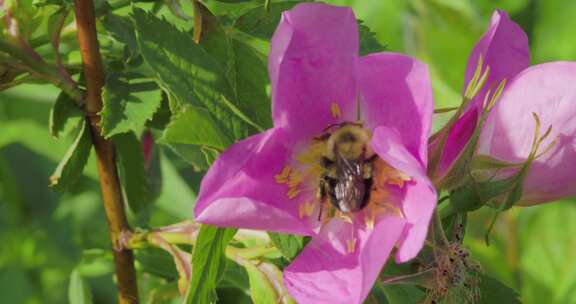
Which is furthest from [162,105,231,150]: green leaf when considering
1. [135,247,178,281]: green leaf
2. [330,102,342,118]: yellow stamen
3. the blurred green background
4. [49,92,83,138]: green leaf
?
the blurred green background

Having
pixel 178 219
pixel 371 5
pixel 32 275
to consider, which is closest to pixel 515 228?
pixel 371 5

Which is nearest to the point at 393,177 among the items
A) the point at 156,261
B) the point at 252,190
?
the point at 252,190

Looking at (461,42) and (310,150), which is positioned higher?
(310,150)

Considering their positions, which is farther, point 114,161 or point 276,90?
point 114,161

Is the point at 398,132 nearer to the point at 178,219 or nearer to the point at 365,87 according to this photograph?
the point at 365,87

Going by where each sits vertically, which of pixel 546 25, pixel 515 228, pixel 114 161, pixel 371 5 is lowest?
pixel 515 228

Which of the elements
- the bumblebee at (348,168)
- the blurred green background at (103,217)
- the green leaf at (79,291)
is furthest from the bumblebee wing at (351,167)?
the blurred green background at (103,217)

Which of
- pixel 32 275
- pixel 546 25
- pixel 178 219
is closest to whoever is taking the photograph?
pixel 178 219

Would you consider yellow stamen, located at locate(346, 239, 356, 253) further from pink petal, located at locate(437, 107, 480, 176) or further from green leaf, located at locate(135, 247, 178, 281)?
green leaf, located at locate(135, 247, 178, 281)
